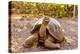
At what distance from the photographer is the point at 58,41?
6.59 feet

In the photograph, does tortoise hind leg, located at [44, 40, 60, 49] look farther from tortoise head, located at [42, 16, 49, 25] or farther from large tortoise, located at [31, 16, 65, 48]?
tortoise head, located at [42, 16, 49, 25]

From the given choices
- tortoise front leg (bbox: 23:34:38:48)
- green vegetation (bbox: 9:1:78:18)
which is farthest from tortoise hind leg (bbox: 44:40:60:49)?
green vegetation (bbox: 9:1:78:18)

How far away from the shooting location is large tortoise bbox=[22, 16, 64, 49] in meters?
1.94

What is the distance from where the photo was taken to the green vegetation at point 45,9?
6.13 feet

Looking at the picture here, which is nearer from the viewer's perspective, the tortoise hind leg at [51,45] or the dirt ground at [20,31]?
the dirt ground at [20,31]

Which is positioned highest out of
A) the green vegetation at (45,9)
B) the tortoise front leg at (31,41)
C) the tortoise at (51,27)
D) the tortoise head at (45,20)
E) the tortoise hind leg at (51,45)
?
the green vegetation at (45,9)

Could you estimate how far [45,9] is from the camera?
6.50ft

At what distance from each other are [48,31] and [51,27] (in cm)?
6

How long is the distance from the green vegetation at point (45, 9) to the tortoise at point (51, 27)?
3.1 inches

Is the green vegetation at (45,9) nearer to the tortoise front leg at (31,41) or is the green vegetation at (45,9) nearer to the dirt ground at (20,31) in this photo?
the dirt ground at (20,31)

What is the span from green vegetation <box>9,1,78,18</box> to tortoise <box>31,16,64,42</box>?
8 cm

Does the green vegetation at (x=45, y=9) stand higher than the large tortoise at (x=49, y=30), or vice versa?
the green vegetation at (x=45, y=9)

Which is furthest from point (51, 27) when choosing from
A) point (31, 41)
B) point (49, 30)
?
point (31, 41)

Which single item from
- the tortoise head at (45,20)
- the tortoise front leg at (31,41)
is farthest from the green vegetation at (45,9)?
the tortoise front leg at (31,41)
